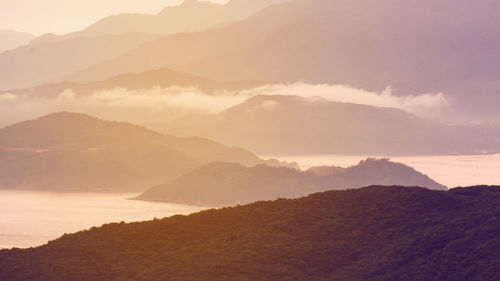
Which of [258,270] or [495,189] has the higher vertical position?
[495,189]

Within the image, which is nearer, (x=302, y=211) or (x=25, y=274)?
(x=25, y=274)

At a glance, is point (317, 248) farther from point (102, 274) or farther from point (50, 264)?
point (50, 264)

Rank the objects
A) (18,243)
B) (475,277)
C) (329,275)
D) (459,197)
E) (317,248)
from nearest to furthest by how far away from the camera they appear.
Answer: (475,277) → (329,275) → (317,248) → (459,197) → (18,243)

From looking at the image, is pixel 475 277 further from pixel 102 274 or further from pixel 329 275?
pixel 102 274

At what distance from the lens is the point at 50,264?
53688mm

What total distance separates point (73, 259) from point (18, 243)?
4475 inches

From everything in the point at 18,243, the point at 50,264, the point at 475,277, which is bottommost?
the point at 475,277

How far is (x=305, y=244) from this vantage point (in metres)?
52.6

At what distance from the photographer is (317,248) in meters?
51.8

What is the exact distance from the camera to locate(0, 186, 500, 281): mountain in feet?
155

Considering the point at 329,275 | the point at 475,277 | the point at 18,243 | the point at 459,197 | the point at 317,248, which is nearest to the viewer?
the point at 475,277

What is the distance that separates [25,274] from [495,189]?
3020 cm

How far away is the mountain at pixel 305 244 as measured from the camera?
155ft

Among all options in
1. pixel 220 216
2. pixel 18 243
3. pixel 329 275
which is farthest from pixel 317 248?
pixel 18 243
